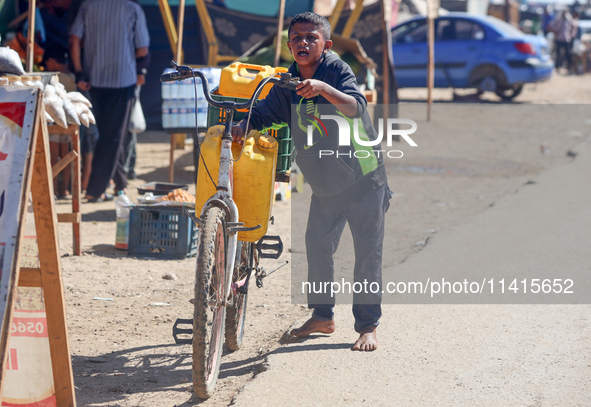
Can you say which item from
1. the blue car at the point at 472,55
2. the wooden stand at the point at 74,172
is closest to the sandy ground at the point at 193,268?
the wooden stand at the point at 74,172

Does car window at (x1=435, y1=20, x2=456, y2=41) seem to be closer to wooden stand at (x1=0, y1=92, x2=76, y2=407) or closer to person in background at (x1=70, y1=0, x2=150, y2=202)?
person in background at (x1=70, y1=0, x2=150, y2=202)

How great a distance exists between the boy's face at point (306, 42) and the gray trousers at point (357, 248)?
795 mm

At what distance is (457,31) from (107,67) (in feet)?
39.0

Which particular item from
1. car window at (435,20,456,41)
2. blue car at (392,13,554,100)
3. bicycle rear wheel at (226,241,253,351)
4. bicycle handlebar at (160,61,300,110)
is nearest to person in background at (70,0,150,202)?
bicycle rear wheel at (226,241,253,351)

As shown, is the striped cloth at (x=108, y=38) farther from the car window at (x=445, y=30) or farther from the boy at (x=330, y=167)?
the car window at (x=445, y=30)

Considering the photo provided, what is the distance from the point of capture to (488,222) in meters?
7.64

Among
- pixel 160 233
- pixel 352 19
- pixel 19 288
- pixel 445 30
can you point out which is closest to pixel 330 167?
pixel 19 288

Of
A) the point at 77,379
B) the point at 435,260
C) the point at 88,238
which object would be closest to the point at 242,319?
the point at 77,379

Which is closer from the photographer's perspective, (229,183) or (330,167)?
(229,183)

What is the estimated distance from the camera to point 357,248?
4348mm

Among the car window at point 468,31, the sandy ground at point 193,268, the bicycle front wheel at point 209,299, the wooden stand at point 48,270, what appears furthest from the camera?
the car window at point 468,31

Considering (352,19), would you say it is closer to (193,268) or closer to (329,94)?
(193,268)

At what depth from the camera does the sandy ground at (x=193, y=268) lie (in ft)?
13.4

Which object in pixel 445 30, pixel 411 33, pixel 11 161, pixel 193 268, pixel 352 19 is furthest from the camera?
pixel 411 33
